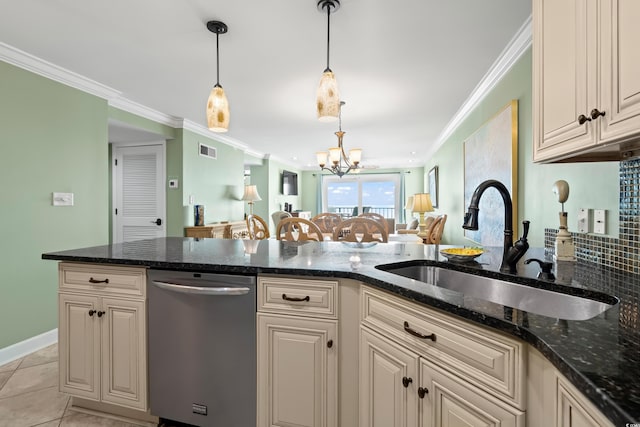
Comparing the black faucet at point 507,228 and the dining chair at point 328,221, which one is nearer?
the black faucet at point 507,228

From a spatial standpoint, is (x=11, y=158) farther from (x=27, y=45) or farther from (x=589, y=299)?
(x=589, y=299)

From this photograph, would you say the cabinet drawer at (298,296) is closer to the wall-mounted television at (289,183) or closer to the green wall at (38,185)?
the green wall at (38,185)

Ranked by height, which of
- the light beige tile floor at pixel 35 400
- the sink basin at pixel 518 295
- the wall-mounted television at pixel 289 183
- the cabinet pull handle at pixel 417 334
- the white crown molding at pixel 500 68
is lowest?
the light beige tile floor at pixel 35 400

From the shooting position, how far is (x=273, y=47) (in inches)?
92.6

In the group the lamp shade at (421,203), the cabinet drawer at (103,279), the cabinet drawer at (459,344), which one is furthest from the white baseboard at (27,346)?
the lamp shade at (421,203)

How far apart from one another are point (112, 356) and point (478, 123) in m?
3.74

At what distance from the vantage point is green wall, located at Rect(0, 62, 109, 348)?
244 cm

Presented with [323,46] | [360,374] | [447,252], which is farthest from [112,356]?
[323,46]

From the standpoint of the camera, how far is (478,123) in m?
3.34

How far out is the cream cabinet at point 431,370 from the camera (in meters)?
0.77

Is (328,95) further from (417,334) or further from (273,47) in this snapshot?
(417,334)

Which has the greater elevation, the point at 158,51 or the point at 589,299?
the point at 158,51

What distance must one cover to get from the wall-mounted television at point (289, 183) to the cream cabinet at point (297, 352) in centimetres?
705

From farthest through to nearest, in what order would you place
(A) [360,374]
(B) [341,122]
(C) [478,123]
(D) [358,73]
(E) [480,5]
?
(B) [341,122]
(C) [478,123]
(D) [358,73]
(E) [480,5]
(A) [360,374]
